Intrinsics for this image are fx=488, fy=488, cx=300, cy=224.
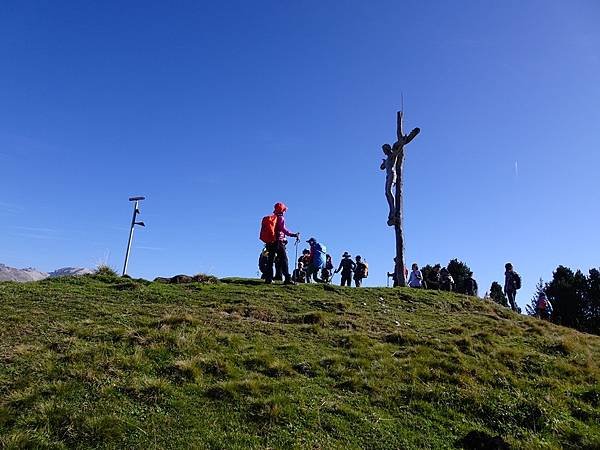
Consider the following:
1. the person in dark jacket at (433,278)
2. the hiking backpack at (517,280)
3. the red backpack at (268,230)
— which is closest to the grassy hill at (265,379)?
the red backpack at (268,230)

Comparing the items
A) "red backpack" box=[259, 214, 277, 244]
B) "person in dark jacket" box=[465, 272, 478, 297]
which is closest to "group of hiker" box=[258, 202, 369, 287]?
"red backpack" box=[259, 214, 277, 244]

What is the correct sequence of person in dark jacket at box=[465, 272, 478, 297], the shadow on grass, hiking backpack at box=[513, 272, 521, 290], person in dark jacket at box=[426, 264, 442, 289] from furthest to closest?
1. person in dark jacket at box=[426, 264, 442, 289]
2. person in dark jacket at box=[465, 272, 478, 297]
3. hiking backpack at box=[513, 272, 521, 290]
4. the shadow on grass

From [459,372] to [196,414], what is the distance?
4871mm

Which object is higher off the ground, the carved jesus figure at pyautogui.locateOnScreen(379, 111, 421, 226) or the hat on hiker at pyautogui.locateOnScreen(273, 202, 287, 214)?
the carved jesus figure at pyautogui.locateOnScreen(379, 111, 421, 226)

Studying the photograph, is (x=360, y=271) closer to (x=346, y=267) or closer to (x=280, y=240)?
(x=346, y=267)

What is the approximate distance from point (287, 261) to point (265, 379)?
898cm

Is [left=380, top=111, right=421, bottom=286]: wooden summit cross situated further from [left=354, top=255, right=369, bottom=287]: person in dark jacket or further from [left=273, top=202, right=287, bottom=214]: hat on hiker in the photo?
[left=273, top=202, right=287, bottom=214]: hat on hiker

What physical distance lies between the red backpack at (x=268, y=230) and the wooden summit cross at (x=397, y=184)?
334 inches

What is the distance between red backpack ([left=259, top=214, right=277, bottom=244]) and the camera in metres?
15.5

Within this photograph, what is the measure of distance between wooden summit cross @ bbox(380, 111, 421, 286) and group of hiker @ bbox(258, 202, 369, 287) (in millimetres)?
2048

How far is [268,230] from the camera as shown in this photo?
1545 centimetres

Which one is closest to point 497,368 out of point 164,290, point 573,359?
point 573,359

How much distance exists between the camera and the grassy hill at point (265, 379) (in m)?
5.99

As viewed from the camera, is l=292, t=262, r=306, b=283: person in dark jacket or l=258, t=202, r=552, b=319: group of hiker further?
l=292, t=262, r=306, b=283: person in dark jacket
